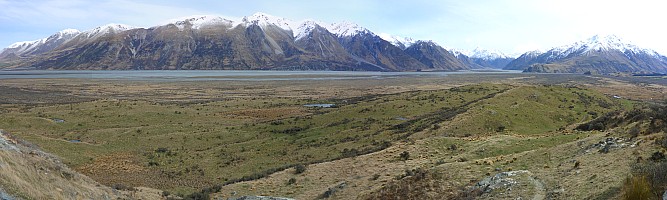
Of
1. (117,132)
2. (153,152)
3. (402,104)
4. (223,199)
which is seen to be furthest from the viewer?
(402,104)

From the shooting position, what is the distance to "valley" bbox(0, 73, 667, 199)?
70.2 feet

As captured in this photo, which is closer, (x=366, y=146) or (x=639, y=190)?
(x=639, y=190)

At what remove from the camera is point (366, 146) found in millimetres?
45531

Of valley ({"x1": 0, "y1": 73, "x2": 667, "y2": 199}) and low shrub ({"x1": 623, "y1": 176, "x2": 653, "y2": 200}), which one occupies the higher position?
low shrub ({"x1": 623, "y1": 176, "x2": 653, "y2": 200})

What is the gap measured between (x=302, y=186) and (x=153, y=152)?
25.3 metres

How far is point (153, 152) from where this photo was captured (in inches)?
1875

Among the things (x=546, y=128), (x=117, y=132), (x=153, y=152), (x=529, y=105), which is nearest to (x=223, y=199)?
(x=153, y=152)

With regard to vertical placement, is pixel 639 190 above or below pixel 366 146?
above

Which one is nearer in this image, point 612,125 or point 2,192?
point 2,192

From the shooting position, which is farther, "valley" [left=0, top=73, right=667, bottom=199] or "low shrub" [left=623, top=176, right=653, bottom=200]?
"valley" [left=0, top=73, right=667, bottom=199]

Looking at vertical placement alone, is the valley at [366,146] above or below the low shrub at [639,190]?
below

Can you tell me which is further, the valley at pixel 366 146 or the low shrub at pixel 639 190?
the valley at pixel 366 146

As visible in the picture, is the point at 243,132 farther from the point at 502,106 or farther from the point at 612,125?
the point at 612,125

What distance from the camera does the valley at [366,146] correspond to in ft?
70.2
